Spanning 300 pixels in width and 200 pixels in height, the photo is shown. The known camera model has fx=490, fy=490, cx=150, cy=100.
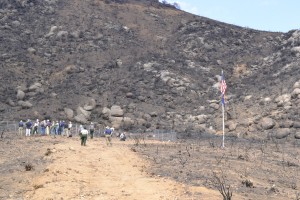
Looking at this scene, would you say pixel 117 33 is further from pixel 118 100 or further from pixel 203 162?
pixel 203 162

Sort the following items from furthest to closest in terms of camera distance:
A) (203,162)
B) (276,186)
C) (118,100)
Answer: (118,100) → (203,162) → (276,186)

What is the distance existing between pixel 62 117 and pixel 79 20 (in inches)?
927

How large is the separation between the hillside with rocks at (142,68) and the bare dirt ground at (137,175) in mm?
18629

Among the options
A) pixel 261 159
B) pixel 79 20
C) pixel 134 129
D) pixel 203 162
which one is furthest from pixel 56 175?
pixel 79 20

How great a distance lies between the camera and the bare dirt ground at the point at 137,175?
1485 cm

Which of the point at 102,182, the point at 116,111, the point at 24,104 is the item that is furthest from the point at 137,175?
the point at 24,104

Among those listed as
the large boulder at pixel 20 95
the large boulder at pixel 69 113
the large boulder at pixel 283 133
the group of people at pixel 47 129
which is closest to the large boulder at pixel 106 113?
the large boulder at pixel 69 113

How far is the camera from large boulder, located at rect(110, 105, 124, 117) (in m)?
46.8

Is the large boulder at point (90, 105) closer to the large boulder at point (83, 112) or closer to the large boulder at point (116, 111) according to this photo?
the large boulder at point (83, 112)

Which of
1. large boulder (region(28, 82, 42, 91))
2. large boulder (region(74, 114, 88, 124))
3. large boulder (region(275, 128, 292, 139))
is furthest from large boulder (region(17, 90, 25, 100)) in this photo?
large boulder (region(275, 128, 292, 139))

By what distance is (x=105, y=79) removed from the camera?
54531 millimetres

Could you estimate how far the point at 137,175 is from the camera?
1784 centimetres

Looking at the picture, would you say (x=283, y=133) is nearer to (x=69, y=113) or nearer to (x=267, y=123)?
(x=267, y=123)

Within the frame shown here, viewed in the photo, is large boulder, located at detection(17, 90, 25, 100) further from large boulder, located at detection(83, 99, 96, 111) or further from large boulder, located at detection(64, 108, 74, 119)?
large boulder, located at detection(83, 99, 96, 111)
